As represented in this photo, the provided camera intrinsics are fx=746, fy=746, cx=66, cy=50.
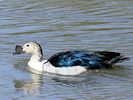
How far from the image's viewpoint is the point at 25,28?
18781 millimetres

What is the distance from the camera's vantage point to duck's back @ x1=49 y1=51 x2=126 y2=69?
14781 millimetres

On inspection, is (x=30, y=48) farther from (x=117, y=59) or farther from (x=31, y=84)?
(x=117, y=59)

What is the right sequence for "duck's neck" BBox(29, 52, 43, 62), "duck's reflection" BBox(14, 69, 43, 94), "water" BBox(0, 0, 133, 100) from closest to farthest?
"water" BBox(0, 0, 133, 100)
"duck's reflection" BBox(14, 69, 43, 94)
"duck's neck" BBox(29, 52, 43, 62)

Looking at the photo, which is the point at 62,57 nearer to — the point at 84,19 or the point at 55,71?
the point at 55,71

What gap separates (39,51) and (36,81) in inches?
53.2

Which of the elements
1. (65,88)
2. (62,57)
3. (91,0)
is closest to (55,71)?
(62,57)

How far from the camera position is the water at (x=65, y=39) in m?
13.5

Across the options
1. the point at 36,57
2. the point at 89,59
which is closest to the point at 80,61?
the point at 89,59

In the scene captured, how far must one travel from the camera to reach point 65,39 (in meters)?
17.6

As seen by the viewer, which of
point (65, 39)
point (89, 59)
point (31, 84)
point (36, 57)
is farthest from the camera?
point (65, 39)

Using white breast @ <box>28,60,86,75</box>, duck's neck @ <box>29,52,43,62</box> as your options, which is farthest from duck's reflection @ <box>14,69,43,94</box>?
duck's neck @ <box>29,52,43,62</box>

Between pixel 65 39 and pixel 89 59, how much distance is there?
9.27 feet

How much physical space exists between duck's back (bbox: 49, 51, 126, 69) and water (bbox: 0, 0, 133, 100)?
0.56ft

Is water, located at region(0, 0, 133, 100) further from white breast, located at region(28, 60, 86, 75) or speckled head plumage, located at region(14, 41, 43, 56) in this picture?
speckled head plumage, located at region(14, 41, 43, 56)
